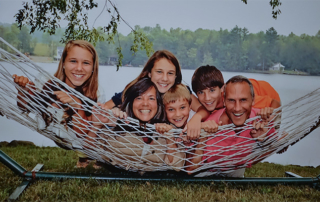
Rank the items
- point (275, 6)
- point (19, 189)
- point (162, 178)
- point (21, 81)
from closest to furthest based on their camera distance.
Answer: point (21, 81), point (19, 189), point (275, 6), point (162, 178)

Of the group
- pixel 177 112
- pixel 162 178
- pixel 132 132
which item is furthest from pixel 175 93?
pixel 162 178

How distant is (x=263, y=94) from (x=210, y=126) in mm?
387

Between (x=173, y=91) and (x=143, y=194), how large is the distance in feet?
2.12

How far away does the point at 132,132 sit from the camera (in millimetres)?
2008

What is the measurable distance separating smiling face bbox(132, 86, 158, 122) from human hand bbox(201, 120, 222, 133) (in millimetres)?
302

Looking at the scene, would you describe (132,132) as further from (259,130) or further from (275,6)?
(275,6)

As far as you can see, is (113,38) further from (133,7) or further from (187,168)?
(187,168)

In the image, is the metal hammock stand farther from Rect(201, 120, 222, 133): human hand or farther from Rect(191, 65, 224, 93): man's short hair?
Rect(191, 65, 224, 93): man's short hair

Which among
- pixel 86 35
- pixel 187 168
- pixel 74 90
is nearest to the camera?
pixel 74 90

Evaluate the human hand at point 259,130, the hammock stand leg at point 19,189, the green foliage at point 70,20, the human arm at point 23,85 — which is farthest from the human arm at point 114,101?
the human hand at point 259,130

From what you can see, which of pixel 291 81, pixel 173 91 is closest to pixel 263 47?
pixel 291 81

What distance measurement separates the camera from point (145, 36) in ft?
6.79

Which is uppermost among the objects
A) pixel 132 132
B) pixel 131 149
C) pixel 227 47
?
pixel 227 47

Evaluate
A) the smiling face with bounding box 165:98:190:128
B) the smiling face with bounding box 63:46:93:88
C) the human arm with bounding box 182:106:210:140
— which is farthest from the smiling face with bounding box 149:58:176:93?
the smiling face with bounding box 63:46:93:88
